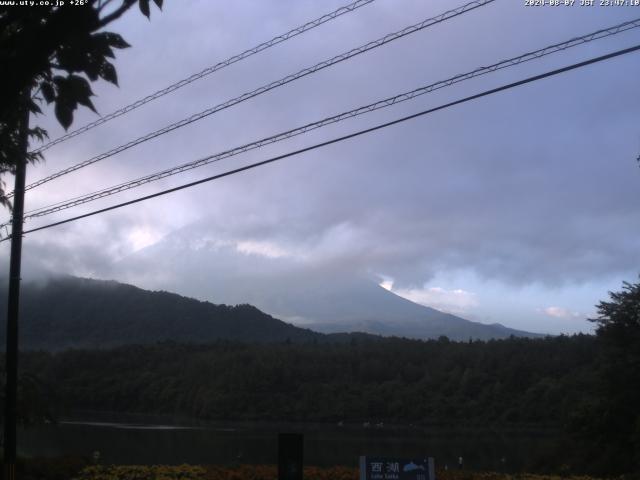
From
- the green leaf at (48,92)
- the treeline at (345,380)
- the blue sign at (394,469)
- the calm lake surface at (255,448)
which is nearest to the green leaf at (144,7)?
the green leaf at (48,92)

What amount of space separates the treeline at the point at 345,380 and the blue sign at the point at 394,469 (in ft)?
133

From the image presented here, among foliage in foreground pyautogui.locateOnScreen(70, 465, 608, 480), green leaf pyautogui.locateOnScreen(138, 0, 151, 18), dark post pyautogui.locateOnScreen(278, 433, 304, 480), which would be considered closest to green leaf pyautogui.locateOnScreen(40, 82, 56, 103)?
green leaf pyautogui.locateOnScreen(138, 0, 151, 18)

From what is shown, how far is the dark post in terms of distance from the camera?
12.2 metres

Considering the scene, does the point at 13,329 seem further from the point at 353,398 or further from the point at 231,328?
the point at 231,328

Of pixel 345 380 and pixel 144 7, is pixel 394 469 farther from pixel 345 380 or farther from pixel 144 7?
pixel 345 380

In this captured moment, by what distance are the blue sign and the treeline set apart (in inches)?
1594

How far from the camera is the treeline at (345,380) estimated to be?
2366 inches

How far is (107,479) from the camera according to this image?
53.3ft

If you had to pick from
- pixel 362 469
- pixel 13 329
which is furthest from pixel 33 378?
pixel 362 469

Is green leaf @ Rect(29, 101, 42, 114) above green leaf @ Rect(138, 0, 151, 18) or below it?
below

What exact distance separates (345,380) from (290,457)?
64.7 m

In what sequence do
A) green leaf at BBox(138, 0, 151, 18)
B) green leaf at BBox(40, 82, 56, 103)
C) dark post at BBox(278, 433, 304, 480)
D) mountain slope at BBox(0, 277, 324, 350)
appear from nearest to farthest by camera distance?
green leaf at BBox(138, 0, 151, 18)
green leaf at BBox(40, 82, 56, 103)
dark post at BBox(278, 433, 304, 480)
mountain slope at BBox(0, 277, 324, 350)

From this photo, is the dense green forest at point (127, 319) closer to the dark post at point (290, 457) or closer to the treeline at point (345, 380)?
the treeline at point (345, 380)

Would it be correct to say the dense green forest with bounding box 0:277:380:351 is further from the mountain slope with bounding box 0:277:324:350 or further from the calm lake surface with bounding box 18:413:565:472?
the calm lake surface with bounding box 18:413:565:472
